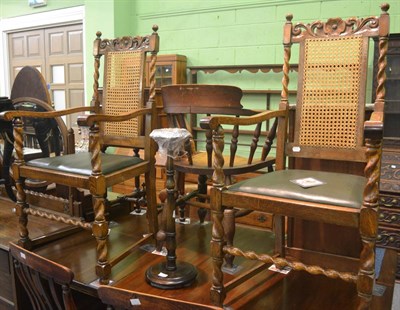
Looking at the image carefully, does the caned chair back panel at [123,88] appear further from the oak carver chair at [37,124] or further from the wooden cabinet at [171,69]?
the wooden cabinet at [171,69]

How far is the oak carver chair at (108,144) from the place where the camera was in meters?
1.74

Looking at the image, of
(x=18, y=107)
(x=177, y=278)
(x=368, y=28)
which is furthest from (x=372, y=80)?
(x=18, y=107)

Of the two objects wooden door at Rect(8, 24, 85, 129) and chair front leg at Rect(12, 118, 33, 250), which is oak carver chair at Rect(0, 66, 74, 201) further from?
wooden door at Rect(8, 24, 85, 129)

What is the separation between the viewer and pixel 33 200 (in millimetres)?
2680

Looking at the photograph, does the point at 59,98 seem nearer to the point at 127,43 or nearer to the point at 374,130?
the point at 127,43

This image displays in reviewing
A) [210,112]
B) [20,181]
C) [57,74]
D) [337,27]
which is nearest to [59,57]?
[57,74]

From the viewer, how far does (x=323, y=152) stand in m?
Answer: 1.82

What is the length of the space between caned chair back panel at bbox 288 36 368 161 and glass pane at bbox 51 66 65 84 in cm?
414

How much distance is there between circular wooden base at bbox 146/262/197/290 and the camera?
1.70 m

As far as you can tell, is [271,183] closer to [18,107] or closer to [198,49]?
[18,107]

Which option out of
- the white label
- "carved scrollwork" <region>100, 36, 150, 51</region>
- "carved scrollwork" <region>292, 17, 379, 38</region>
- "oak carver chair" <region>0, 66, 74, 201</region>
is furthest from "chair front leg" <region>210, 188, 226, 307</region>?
"oak carver chair" <region>0, 66, 74, 201</region>

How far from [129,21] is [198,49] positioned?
98cm

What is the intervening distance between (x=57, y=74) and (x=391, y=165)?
4386 mm

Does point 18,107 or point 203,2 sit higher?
point 203,2
